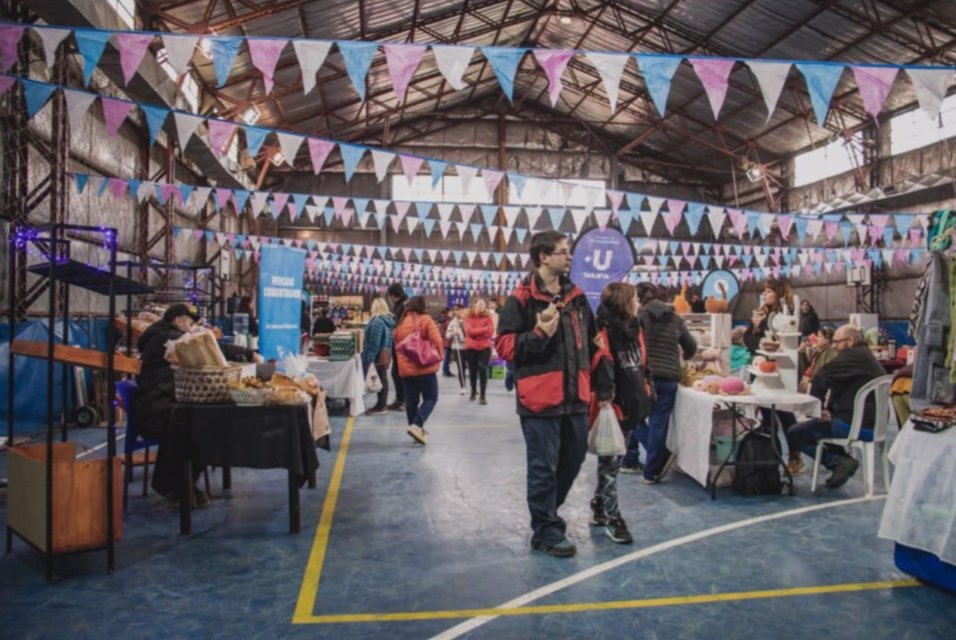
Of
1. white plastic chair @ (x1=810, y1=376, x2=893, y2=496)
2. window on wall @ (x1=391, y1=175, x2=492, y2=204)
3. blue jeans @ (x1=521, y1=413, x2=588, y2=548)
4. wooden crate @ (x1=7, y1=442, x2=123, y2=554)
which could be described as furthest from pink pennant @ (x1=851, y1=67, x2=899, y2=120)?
window on wall @ (x1=391, y1=175, x2=492, y2=204)

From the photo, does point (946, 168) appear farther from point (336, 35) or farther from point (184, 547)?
point (184, 547)

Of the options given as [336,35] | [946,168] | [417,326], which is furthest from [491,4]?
[417,326]

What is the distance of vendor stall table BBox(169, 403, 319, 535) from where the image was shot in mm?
3727

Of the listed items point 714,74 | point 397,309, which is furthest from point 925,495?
point 397,309

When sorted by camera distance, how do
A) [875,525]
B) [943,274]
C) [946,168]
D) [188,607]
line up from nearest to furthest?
[188,607]
[943,274]
[875,525]
[946,168]

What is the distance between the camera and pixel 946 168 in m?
15.1

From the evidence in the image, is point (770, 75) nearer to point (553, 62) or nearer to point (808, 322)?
point (553, 62)

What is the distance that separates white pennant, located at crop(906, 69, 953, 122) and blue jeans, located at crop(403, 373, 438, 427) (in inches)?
175

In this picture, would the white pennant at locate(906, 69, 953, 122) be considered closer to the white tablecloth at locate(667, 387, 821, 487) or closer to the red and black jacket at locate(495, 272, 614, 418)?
the white tablecloth at locate(667, 387, 821, 487)

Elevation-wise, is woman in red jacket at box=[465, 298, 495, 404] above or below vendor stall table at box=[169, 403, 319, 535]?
above

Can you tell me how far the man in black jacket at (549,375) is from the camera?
3393 mm

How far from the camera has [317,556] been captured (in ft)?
11.3

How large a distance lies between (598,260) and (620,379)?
169 centimetres

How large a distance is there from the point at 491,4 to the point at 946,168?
1209 cm
